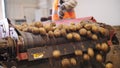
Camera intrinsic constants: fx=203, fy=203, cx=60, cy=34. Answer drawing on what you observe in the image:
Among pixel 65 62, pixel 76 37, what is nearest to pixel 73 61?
pixel 65 62

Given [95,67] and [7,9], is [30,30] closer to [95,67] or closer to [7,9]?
[95,67]

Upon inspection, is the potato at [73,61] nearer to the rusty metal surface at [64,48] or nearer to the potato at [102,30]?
the rusty metal surface at [64,48]

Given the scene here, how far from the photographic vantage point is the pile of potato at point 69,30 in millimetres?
1485

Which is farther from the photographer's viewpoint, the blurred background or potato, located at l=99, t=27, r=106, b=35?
the blurred background

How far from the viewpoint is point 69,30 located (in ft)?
5.09

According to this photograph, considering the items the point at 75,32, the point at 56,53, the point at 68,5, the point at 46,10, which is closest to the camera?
the point at 56,53

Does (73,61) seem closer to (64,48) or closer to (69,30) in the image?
(64,48)

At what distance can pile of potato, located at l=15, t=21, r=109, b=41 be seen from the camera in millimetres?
1485

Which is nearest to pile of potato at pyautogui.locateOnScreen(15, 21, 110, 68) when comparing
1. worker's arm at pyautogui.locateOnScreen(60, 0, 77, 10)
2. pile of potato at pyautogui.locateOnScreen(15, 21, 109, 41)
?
pile of potato at pyautogui.locateOnScreen(15, 21, 109, 41)

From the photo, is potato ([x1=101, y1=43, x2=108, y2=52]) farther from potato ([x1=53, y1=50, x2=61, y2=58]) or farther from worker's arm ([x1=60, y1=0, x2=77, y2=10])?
worker's arm ([x1=60, y1=0, x2=77, y2=10])

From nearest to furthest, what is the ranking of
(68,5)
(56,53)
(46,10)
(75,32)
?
(56,53) → (75,32) → (68,5) → (46,10)

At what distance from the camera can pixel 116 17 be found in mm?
3430

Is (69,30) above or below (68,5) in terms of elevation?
below

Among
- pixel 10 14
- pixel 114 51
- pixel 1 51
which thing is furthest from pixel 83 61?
pixel 10 14
